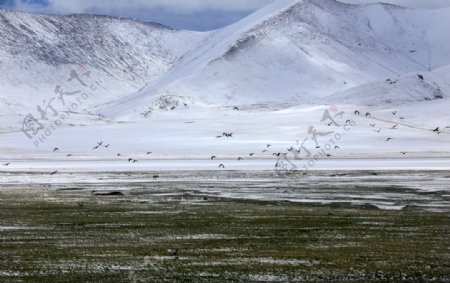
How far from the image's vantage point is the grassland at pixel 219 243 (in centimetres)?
1928

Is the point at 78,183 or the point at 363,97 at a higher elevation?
the point at 363,97

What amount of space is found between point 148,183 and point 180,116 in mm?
141899

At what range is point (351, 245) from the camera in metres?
23.6

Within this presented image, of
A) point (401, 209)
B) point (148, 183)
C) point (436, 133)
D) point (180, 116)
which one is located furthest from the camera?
point (180, 116)

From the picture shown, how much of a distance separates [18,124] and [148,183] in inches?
5918

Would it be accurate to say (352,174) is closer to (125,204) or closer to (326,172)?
(326,172)

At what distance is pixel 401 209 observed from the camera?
34656mm

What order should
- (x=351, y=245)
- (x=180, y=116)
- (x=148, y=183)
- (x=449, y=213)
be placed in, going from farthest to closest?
(x=180, y=116) < (x=148, y=183) < (x=449, y=213) < (x=351, y=245)

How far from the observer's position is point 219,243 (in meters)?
23.9

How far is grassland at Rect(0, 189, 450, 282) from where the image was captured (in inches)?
759

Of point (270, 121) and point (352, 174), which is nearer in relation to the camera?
point (352, 174)

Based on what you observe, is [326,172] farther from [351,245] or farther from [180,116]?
[180,116]

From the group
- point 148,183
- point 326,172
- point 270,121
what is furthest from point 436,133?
point 148,183

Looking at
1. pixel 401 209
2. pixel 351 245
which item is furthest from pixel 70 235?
pixel 401 209
